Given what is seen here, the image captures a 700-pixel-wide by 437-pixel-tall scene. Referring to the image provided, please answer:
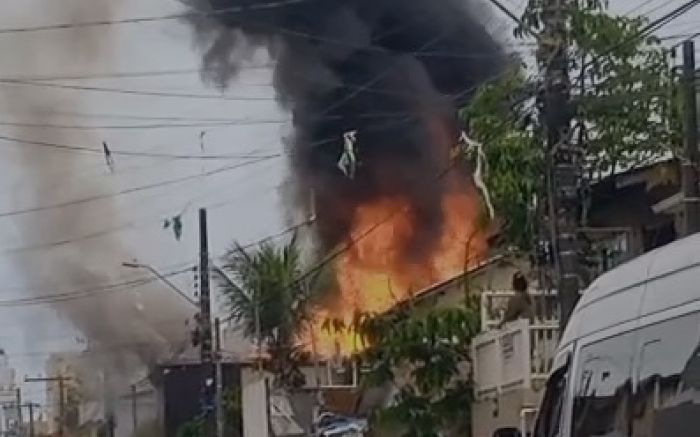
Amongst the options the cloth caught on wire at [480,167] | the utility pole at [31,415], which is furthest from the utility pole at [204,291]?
the utility pole at [31,415]

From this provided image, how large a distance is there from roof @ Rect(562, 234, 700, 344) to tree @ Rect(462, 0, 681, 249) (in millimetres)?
14467

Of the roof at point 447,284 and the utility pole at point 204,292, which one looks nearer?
the roof at point 447,284

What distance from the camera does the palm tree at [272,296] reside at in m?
37.7

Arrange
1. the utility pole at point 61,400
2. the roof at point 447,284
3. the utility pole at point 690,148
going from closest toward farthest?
1. the utility pole at point 690,148
2. the roof at point 447,284
3. the utility pole at point 61,400

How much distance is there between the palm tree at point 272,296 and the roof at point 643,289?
29.1 meters

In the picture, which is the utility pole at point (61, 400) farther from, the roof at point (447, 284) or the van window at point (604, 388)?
the van window at point (604, 388)

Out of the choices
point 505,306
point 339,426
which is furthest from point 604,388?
point 339,426

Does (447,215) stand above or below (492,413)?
above

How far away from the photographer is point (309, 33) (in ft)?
144

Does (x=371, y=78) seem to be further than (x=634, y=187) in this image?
Yes

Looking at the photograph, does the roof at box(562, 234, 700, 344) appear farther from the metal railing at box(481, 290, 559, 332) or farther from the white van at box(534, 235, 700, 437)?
the metal railing at box(481, 290, 559, 332)

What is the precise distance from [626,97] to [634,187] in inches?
104

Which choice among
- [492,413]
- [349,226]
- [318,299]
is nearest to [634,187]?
[492,413]

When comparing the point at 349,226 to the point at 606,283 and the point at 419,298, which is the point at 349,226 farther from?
the point at 606,283
